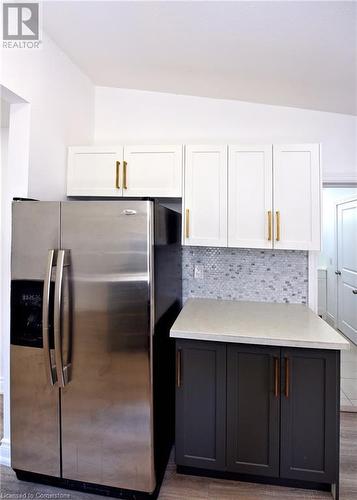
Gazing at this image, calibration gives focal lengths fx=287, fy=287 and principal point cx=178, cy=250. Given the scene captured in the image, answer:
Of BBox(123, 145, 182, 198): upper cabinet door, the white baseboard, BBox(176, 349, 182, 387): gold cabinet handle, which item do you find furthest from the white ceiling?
the white baseboard

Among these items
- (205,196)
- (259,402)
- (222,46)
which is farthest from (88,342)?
(222,46)

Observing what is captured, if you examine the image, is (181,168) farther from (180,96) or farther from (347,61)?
(347,61)

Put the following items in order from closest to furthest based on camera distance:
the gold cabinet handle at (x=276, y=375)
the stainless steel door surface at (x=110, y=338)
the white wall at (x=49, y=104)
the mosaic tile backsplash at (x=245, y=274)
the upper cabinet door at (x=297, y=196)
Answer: the stainless steel door surface at (x=110, y=338) → the gold cabinet handle at (x=276, y=375) → the white wall at (x=49, y=104) → the upper cabinet door at (x=297, y=196) → the mosaic tile backsplash at (x=245, y=274)

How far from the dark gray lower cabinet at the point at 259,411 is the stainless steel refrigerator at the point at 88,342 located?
0.23 m

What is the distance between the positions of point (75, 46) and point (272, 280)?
7.84ft

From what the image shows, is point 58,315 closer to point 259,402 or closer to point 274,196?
point 259,402

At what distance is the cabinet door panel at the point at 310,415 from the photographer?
1.63m

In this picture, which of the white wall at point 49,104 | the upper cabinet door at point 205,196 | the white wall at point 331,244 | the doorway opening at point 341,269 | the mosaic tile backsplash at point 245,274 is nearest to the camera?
the white wall at point 49,104

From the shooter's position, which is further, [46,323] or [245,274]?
[245,274]

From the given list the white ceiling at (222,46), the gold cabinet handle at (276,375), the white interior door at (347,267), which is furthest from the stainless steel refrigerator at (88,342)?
the white interior door at (347,267)

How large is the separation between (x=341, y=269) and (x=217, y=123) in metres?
3.07

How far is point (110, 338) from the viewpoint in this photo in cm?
160

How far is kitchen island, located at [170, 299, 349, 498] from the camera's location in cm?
164

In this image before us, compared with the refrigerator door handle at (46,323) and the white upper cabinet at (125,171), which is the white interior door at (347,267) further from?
the refrigerator door handle at (46,323)
